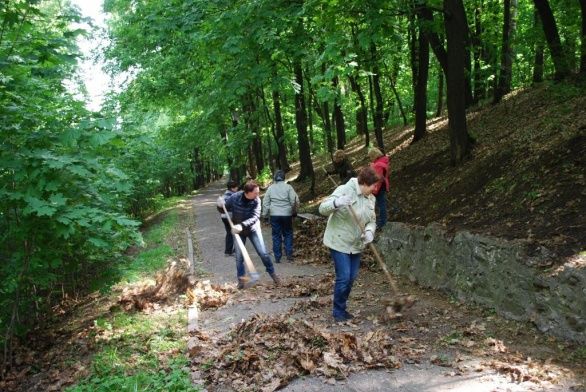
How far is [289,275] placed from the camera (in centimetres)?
1040

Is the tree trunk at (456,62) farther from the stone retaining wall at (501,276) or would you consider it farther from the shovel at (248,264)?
the shovel at (248,264)

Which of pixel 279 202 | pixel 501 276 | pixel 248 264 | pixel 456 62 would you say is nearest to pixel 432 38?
pixel 456 62

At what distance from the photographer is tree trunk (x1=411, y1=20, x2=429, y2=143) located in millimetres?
15719

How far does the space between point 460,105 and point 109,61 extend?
1902 centimetres

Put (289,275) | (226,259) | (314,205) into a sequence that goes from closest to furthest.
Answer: (289,275)
(226,259)
(314,205)

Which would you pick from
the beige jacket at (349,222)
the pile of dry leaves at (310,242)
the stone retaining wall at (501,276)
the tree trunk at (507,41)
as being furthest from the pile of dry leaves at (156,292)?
the tree trunk at (507,41)

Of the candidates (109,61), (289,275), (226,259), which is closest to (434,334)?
(289,275)

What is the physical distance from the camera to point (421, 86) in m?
16.5

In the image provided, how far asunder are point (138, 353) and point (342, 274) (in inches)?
115

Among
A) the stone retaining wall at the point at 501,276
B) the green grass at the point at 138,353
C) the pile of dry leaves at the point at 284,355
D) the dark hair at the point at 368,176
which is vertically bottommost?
the green grass at the point at 138,353

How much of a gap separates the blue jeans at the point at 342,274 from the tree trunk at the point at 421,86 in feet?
35.6

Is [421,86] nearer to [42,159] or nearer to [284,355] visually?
[284,355]

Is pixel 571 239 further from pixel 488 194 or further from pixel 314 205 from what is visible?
pixel 314 205

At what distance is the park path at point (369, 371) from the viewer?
4.87 meters
